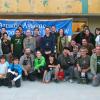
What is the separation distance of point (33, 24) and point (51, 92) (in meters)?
4.70

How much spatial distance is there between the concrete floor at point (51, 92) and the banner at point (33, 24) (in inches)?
133

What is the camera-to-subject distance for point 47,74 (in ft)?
47.1

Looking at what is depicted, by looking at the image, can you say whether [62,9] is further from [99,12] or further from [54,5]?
[99,12]

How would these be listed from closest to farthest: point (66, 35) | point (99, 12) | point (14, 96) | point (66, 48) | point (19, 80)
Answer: point (14, 96)
point (19, 80)
point (66, 48)
point (66, 35)
point (99, 12)

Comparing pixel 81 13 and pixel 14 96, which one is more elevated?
pixel 81 13

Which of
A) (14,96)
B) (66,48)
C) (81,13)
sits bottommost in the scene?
(14,96)

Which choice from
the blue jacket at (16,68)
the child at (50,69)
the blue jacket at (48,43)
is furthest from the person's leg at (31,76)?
the blue jacket at (48,43)

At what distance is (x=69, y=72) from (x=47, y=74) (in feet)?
2.58

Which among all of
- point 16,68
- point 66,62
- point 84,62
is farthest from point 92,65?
point 16,68

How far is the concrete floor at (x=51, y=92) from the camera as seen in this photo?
40.6 feet

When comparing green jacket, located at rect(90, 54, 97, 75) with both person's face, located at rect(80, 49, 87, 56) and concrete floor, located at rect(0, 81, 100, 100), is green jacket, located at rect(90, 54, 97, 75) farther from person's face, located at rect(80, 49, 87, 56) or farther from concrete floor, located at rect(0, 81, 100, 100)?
concrete floor, located at rect(0, 81, 100, 100)

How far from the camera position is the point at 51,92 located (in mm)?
12984

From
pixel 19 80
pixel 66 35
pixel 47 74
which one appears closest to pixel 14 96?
pixel 19 80

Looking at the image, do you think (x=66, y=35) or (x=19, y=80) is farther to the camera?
(x=66, y=35)
